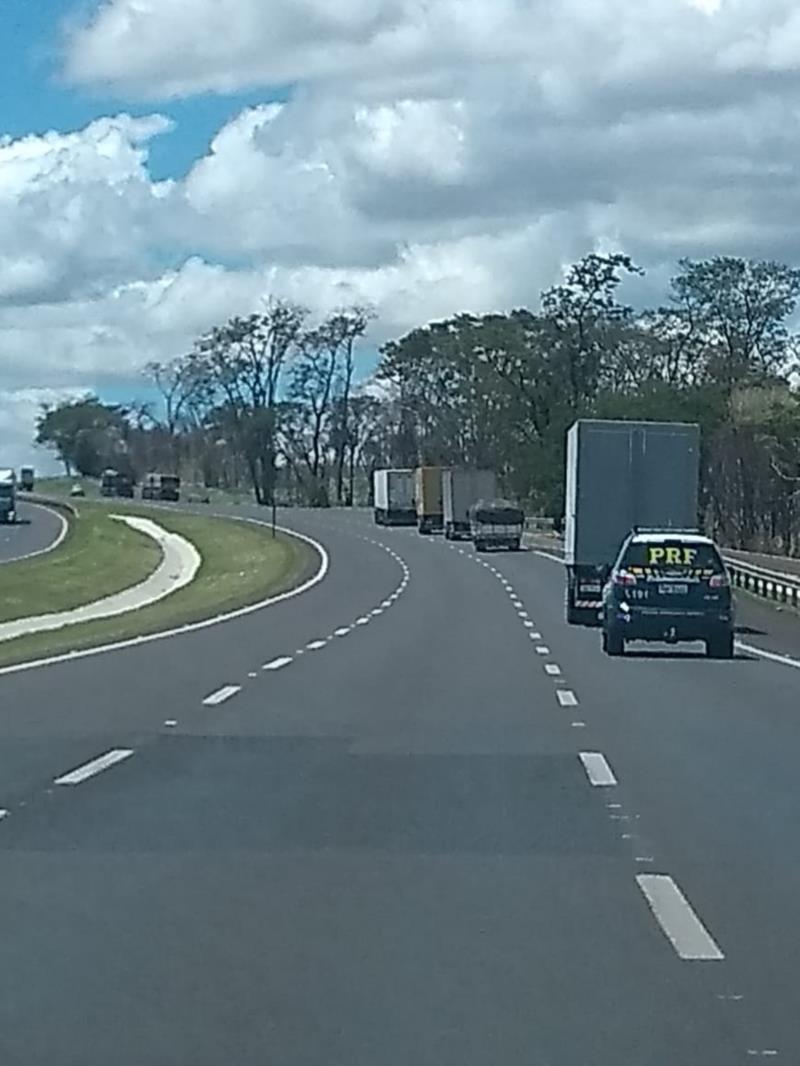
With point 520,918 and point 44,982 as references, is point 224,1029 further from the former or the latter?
point 520,918

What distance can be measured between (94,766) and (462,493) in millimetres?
81243

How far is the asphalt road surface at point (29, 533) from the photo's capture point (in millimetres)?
91200

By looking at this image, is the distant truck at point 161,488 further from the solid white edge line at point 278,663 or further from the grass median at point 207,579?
the solid white edge line at point 278,663

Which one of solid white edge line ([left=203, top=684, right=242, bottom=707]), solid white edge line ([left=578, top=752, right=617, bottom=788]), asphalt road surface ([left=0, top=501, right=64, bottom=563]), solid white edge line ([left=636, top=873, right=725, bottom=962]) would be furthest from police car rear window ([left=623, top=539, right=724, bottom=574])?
asphalt road surface ([left=0, top=501, right=64, bottom=563])

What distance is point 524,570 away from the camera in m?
71.6

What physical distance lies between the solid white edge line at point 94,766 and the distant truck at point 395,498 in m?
95.4

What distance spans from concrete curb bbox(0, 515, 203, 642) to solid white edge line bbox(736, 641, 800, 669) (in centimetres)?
1351

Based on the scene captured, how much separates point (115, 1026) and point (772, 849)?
5.31 meters

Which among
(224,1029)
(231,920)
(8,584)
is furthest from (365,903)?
(8,584)

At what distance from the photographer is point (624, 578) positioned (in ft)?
101

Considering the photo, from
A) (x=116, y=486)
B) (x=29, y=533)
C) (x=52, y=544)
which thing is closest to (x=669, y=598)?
(x=52, y=544)

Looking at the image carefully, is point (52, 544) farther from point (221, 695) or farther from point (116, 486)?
point (221, 695)

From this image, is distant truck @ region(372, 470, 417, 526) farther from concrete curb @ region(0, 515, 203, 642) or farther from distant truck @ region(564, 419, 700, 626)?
distant truck @ region(564, 419, 700, 626)

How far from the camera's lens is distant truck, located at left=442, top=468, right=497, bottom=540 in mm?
95000
